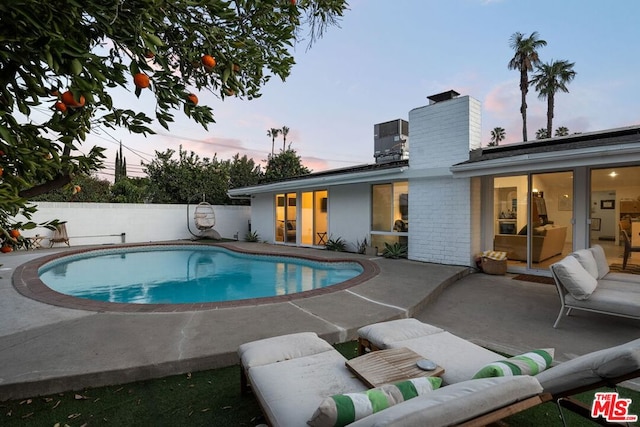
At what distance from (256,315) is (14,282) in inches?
218

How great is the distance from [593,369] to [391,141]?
12.2 metres

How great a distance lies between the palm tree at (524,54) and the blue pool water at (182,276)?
21517mm

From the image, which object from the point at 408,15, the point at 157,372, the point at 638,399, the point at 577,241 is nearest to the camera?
the point at 638,399

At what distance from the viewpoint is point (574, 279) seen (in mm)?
3857

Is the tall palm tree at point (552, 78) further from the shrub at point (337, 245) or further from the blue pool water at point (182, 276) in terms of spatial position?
the blue pool water at point (182, 276)

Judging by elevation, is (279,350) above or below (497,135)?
below

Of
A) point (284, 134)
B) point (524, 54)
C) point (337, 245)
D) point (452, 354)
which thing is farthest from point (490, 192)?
point (284, 134)

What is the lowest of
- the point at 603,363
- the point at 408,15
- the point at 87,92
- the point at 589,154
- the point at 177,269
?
the point at 177,269

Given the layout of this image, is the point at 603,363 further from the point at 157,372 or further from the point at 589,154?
the point at 589,154

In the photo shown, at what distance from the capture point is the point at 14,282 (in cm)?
610

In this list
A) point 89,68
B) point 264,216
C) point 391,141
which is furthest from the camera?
point 264,216

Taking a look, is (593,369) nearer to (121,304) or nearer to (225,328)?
(225,328)

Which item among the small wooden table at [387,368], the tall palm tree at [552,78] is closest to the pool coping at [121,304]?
the small wooden table at [387,368]

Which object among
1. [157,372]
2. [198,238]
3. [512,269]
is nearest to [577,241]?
[512,269]
